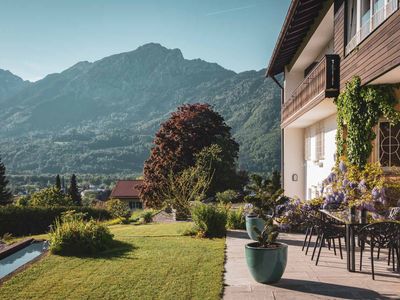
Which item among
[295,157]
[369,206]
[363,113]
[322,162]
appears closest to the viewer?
[369,206]

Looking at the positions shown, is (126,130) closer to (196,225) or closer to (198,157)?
(198,157)

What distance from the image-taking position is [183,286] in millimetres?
6211

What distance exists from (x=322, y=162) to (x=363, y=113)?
5.51 meters

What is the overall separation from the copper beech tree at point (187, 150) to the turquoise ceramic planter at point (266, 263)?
75.1ft

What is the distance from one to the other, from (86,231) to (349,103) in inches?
248

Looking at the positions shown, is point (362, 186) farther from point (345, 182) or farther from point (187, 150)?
point (187, 150)

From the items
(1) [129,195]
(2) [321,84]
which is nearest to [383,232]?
Answer: (2) [321,84]

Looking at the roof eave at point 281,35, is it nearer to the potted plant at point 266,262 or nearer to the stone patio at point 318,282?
the stone patio at point 318,282

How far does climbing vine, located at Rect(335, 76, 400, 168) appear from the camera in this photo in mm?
8734

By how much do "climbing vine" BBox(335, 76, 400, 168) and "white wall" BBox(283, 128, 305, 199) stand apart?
8.91 metres

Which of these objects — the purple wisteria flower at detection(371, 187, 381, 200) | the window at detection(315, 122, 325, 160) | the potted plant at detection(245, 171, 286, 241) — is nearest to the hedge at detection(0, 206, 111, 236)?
the window at detection(315, 122, 325, 160)

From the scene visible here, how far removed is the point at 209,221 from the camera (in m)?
11.0

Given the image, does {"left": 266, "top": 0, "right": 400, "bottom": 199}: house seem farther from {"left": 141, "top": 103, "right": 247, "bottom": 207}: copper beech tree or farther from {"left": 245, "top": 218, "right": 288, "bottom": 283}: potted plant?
{"left": 141, "top": 103, "right": 247, "bottom": 207}: copper beech tree

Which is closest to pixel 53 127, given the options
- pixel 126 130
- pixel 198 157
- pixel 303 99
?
pixel 126 130
